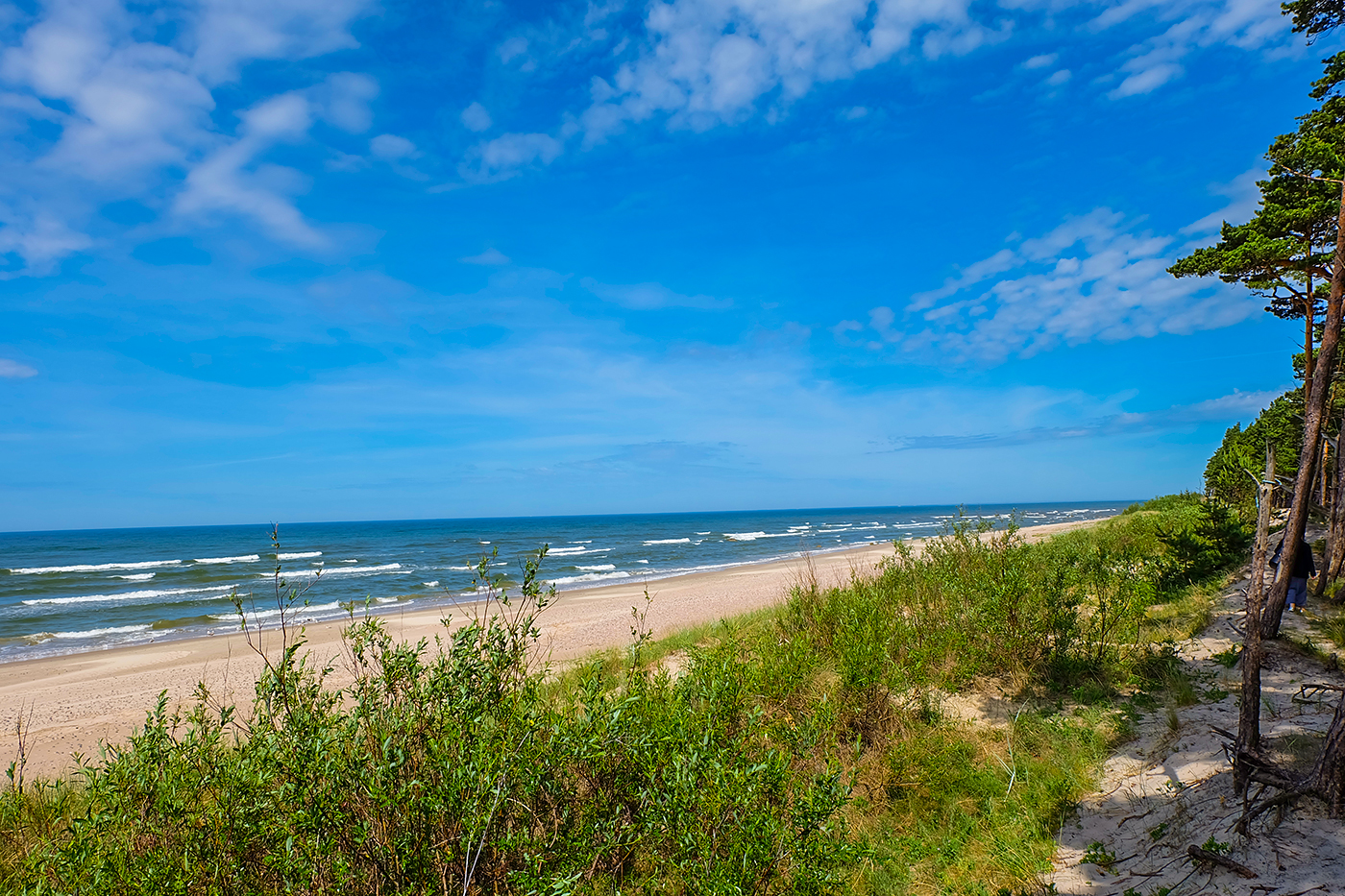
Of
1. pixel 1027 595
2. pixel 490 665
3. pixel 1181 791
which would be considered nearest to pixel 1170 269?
pixel 1027 595

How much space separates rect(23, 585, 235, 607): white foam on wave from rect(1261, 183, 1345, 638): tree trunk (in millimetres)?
30967

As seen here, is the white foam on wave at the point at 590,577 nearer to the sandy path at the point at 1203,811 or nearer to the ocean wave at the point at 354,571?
the ocean wave at the point at 354,571

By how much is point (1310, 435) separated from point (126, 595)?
125 feet

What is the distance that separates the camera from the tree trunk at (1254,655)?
14.1 ft

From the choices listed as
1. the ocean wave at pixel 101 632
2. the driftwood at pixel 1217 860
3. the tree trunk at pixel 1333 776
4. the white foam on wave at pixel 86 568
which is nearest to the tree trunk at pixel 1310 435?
the tree trunk at pixel 1333 776

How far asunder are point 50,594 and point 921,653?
38.2m

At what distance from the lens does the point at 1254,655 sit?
4.43m

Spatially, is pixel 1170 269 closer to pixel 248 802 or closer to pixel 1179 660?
pixel 1179 660

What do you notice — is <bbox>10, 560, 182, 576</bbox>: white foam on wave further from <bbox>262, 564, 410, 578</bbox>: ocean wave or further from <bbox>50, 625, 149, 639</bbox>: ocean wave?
<bbox>50, 625, 149, 639</bbox>: ocean wave

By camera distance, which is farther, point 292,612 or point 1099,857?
point 292,612

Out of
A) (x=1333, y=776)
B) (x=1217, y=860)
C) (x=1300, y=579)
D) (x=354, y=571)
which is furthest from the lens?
(x=354, y=571)

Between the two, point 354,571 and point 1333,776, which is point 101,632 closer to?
point 354,571

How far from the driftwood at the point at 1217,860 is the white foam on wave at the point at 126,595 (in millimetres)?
30326

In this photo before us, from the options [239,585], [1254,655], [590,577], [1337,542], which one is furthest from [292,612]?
[1337,542]
